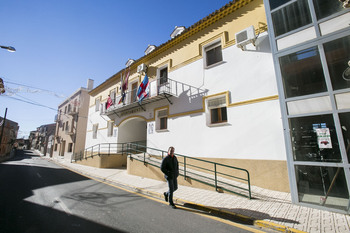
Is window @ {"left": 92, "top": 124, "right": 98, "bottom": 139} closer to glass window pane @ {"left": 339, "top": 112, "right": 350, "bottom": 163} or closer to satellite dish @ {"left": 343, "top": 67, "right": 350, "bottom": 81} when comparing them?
glass window pane @ {"left": 339, "top": 112, "right": 350, "bottom": 163}

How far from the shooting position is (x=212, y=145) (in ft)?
26.1

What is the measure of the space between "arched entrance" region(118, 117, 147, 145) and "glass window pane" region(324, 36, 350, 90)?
12.4 meters

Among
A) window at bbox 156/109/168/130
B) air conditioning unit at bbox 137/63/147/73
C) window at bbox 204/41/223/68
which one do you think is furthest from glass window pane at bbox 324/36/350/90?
air conditioning unit at bbox 137/63/147/73

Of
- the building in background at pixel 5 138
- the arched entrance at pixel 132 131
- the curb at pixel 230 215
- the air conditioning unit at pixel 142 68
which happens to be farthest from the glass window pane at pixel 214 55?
the building in background at pixel 5 138

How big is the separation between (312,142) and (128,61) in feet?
48.5

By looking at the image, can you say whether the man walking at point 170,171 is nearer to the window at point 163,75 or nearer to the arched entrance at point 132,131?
the window at point 163,75

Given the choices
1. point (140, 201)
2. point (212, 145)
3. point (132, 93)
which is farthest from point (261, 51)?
point (132, 93)

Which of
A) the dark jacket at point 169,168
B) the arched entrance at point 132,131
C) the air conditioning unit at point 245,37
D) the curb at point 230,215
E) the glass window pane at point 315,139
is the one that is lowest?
the curb at point 230,215

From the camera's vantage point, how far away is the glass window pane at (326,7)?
15.7 ft

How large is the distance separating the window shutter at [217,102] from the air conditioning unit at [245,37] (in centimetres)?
262

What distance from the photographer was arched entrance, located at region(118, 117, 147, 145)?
47.2 ft

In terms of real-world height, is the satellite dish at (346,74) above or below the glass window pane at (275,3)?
below

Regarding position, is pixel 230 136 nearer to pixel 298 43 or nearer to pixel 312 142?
pixel 312 142

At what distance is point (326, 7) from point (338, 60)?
6.12 feet
